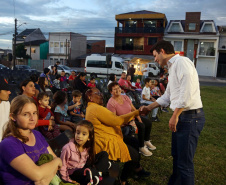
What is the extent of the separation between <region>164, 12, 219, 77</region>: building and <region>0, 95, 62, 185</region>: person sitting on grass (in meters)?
36.5

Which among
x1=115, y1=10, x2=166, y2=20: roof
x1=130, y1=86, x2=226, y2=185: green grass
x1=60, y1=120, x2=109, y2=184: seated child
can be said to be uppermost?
x1=115, y1=10, x2=166, y2=20: roof

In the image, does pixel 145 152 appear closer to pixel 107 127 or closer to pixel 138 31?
pixel 107 127

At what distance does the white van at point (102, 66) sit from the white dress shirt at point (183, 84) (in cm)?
2234

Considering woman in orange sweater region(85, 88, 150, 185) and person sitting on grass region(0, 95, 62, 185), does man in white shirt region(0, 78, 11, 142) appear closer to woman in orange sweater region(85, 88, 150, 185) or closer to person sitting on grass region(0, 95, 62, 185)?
woman in orange sweater region(85, 88, 150, 185)

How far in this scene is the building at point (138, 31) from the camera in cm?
3622

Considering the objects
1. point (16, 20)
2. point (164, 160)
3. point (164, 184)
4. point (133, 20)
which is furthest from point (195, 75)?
point (133, 20)

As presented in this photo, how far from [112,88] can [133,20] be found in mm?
36237

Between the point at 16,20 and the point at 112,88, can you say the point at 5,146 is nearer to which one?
the point at 112,88

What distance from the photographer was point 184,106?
8.16ft

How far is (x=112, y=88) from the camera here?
13.6 feet

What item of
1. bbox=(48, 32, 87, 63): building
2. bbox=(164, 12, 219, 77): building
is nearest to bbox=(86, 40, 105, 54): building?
bbox=(48, 32, 87, 63): building

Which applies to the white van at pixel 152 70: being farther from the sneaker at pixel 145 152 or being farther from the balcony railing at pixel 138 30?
the sneaker at pixel 145 152

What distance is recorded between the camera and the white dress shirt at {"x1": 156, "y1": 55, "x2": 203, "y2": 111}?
2.48 metres

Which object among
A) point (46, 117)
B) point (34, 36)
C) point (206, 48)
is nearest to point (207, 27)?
point (206, 48)
